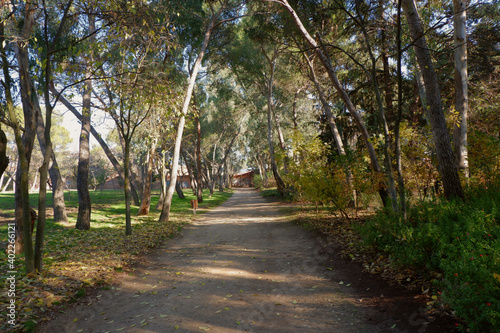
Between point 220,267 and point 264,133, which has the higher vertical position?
point 264,133

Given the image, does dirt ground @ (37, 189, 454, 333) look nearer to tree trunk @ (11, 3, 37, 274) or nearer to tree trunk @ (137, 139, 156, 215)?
tree trunk @ (11, 3, 37, 274)

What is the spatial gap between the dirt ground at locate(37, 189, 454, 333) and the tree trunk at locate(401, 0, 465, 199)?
275cm

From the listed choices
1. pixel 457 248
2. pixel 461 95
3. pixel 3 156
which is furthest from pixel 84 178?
pixel 461 95

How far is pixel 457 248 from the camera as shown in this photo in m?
3.37

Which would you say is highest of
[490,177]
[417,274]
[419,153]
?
[419,153]

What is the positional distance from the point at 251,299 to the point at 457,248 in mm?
2665

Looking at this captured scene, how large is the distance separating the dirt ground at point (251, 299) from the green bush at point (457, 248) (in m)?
0.39

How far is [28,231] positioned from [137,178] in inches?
461

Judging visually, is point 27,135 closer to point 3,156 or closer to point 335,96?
point 3,156

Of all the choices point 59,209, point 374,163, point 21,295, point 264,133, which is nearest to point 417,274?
point 374,163

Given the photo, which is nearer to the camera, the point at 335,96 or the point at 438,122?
the point at 438,122

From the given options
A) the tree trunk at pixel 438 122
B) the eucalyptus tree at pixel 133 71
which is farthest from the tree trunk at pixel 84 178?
the tree trunk at pixel 438 122

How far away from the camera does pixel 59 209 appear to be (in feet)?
35.5

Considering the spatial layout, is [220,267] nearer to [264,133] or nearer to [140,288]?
[140,288]
